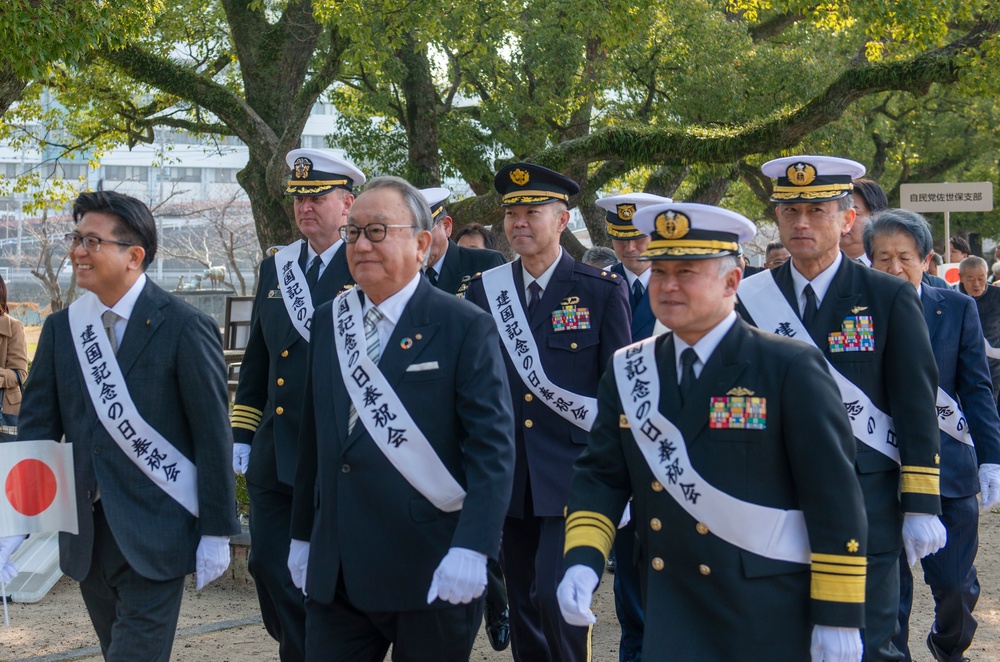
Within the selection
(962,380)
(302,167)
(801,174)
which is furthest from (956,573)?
(302,167)

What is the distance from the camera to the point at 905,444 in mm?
3867

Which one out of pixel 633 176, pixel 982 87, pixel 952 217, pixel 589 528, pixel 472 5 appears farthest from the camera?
pixel 952 217

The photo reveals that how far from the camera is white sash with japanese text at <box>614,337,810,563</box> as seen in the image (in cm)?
291

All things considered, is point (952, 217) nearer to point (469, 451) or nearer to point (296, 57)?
point (296, 57)

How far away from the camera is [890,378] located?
13.0 ft

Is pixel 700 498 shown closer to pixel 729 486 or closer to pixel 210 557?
pixel 729 486

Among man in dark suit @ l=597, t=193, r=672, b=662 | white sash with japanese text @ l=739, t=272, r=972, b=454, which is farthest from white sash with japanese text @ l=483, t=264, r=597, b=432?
white sash with japanese text @ l=739, t=272, r=972, b=454

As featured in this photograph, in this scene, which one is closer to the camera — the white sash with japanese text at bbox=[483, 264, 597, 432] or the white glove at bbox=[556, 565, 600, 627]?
the white glove at bbox=[556, 565, 600, 627]

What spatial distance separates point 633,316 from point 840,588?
3.39 m

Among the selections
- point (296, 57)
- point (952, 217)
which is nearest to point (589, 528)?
point (296, 57)

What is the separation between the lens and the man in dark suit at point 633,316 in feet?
17.2

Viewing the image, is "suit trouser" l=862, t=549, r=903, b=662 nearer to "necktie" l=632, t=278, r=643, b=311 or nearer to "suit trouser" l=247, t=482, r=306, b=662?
"suit trouser" l=247, t=482, r=306, b=662

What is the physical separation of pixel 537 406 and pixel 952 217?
1099 inches

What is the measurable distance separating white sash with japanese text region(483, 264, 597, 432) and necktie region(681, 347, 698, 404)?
65.5 inches
